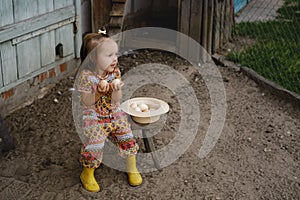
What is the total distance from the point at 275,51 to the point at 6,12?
3.59m

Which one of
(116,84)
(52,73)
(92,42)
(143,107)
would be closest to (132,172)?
(143,107)

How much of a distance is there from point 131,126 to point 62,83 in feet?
6.25

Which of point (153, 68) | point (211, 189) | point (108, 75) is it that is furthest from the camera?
point (153, 68)

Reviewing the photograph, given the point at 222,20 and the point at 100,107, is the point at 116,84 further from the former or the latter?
the point at 222,20

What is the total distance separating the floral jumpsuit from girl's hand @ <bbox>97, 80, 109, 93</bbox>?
0.28ft

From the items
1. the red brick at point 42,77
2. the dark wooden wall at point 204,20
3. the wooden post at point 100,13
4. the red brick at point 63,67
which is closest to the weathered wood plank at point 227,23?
the dark wooden wall at point 204,20

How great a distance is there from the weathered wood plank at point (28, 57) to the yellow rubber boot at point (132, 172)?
165cm

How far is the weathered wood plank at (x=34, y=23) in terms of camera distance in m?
4.38

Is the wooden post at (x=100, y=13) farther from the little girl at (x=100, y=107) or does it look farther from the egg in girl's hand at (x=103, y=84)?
the egg in girl's hand at (x=103, y=84)

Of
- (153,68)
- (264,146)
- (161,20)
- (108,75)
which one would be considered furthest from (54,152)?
(161,20)

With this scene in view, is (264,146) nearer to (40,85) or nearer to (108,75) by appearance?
(108,75)

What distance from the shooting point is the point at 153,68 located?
5980mm

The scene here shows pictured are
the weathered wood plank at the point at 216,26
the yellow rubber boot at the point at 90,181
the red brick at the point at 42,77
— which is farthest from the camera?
the weathered wood plank at the point at 216,26

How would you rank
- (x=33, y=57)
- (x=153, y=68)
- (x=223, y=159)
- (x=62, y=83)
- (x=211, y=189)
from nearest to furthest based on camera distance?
(x=211, y=189) → (x=223, y=159) → (x=33, y=57) → (x=62, y=83) → (x=153, y=68)
